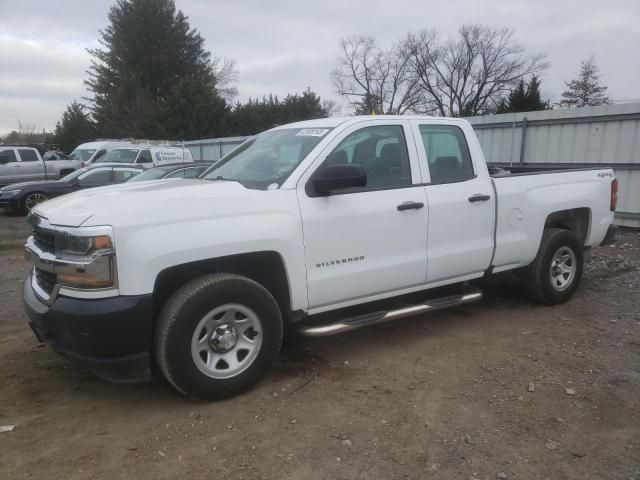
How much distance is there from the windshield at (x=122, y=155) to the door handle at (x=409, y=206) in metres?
17.3

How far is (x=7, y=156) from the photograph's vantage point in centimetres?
1800

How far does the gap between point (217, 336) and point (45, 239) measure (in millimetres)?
1279

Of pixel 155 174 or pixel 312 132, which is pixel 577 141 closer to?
pixel 312 132

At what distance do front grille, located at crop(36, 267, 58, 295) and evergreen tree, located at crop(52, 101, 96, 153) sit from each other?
150 feet

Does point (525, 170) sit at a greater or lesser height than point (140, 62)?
lesser

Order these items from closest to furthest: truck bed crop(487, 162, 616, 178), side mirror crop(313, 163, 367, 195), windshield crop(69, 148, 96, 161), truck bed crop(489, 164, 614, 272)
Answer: side mirror crop(313, 163, 367, 195)
truck bed crop(489, 164, 614, 272)
truck bed crop(487, 162, 616, 178)
windshield crop(69, 148, 96, 161)

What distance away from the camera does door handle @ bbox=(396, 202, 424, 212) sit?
4.04 metres

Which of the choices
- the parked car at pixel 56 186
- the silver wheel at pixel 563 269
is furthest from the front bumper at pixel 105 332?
the parked car at pixel 56 186

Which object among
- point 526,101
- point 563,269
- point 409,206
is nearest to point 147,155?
point 563,269

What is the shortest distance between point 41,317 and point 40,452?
786 mm

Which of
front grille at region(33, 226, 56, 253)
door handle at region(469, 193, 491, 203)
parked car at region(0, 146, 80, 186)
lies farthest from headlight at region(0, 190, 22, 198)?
door handle at region(469, 193, 491, 203)

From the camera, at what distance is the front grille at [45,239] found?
3178 mm

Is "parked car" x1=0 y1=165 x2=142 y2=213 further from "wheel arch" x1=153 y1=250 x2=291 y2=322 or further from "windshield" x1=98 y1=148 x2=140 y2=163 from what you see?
"wheel arch" x1=153 y1=250 x2=291 y2=322

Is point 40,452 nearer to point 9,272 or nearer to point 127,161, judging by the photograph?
point 9,272
